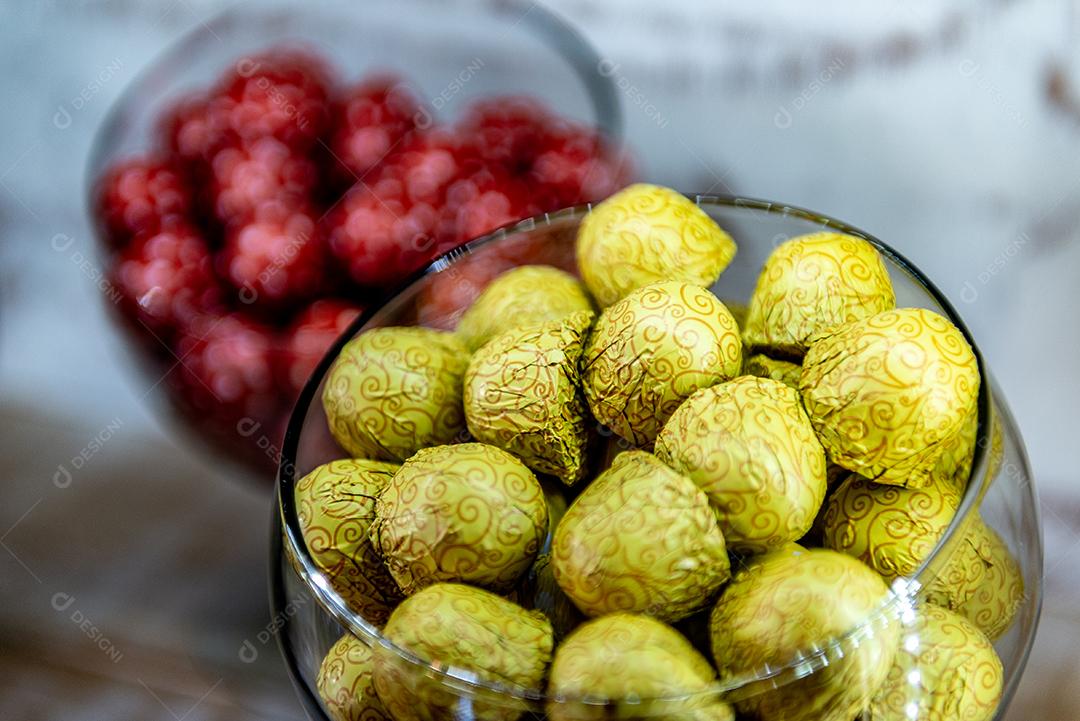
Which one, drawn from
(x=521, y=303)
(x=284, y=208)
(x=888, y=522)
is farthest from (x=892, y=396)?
(x=284, y=208)

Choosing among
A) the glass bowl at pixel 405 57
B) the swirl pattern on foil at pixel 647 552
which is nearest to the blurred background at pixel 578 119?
the glass bowl at pixel 405 57

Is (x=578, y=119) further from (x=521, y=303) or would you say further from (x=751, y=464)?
(x=751, y=464)

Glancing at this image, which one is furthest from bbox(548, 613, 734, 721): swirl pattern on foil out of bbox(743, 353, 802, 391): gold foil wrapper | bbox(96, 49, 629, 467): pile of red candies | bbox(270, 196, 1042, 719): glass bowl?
bbox(96, 49, 629, 467): pile of red candies

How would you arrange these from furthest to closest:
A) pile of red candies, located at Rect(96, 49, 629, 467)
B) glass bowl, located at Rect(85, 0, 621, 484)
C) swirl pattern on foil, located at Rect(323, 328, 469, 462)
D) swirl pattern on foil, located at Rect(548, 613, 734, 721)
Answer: glass bowl, located at Rect(85, 0, 621, 484)
pile of red candies, located at Rect(96, 49, 629, 467)
swirl pattern on foil, located at Rect(323, 328, 469, 462)
swirl pattern on foil, located at Rect(548, 613, 734, 721)

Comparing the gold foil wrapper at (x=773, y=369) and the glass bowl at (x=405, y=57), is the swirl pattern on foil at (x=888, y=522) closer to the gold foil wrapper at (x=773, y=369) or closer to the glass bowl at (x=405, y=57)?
the gold foil wrapper at (x=773, y=369)

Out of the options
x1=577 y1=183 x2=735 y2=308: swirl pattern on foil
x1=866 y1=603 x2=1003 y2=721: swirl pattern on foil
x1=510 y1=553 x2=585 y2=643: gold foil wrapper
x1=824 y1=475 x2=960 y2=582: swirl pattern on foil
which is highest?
x1=577 y1=183 x2=735 y2=308: swirl pattern on foil

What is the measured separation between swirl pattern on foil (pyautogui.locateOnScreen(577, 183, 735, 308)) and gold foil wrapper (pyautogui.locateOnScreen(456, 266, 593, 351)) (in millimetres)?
10

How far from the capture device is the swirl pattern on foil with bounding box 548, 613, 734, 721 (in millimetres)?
282

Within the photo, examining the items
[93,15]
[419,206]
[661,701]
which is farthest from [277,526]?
[93,15]

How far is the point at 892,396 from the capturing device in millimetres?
331

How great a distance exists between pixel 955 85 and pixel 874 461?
47 cm

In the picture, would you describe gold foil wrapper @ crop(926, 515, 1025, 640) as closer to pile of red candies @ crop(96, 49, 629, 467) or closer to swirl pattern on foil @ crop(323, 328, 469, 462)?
swirl pattern on foil @ crop(323, 328, 469, 462)

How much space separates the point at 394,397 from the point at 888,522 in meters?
0.17

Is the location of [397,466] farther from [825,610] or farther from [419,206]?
[419,206]
